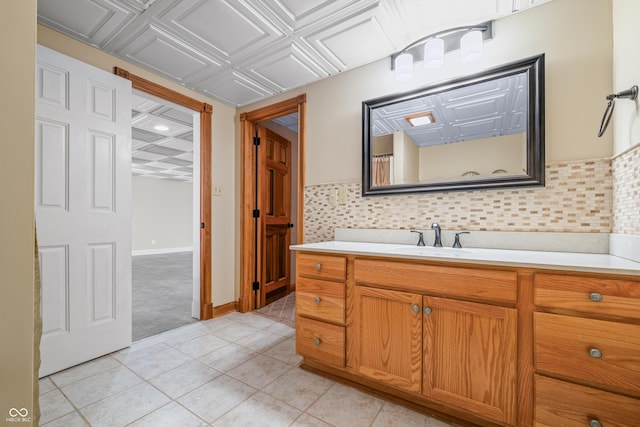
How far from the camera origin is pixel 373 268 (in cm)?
149

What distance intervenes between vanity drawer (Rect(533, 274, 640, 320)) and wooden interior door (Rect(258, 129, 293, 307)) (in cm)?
254

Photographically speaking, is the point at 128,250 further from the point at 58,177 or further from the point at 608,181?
the point at 608,181

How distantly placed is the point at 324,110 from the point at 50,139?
1954 millimetres

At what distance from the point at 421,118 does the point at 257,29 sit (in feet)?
4.18

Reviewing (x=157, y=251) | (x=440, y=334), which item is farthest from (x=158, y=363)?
(x=157, y=251)

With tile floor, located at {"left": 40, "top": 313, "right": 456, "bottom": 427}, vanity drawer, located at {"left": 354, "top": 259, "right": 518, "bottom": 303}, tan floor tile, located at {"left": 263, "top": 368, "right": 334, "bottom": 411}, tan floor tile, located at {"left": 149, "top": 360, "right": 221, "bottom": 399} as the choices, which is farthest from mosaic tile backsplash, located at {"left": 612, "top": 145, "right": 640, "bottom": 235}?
tan floor tile, located at {"left": 149, "top": 360, "right": 221, "bottom": 399}

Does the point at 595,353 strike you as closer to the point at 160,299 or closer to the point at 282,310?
the point at 282,310

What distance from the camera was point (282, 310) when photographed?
9.73 feet

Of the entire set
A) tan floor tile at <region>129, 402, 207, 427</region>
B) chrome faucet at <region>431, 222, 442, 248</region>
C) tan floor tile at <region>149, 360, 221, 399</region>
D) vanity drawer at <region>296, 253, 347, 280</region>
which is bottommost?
tan floor tile at <region>149, 360, 221, 399</region>

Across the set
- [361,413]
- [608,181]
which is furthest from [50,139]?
[608,181]

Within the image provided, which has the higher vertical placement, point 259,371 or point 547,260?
point 547,260

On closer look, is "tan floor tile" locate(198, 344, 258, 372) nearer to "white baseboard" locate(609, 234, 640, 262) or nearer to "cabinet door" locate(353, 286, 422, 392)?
"cabinet door" locate(353, 286, 422, 392)

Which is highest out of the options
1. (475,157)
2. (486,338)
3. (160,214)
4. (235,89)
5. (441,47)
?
(235,89)

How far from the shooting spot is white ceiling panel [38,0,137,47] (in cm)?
155
